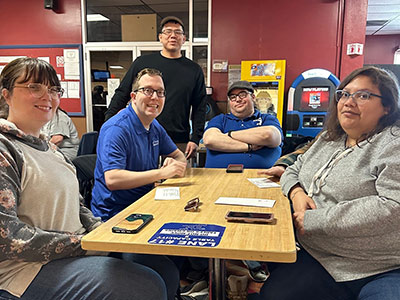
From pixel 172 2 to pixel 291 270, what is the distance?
470cm

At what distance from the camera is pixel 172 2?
508cm

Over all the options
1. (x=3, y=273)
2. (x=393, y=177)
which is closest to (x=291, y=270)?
(x=393, y=177)

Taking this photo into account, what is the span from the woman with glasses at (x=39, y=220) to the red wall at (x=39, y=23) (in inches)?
169

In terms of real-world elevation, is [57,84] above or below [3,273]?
above

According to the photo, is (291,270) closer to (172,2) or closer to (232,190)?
(232,190)

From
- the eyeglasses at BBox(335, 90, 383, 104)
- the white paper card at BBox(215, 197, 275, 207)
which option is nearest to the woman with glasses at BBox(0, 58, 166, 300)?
the white paper card at BBox(215, 197, 275, 207)

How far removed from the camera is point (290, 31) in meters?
4.63

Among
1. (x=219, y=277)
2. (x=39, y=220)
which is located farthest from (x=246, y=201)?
(x=39, y=220)

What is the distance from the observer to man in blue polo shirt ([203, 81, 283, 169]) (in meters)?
2.32

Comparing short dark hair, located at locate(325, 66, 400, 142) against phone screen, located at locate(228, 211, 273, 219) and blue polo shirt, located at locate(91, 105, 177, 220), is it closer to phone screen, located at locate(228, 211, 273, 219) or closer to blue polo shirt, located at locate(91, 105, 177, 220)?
phone screen, located at locate(228, 211, 273, 219)

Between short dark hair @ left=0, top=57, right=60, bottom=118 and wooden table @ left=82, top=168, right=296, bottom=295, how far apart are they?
57 cm

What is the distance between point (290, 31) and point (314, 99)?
1.14m

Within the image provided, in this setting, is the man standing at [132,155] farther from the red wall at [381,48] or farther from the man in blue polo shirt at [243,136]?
the red wall at [381,48]

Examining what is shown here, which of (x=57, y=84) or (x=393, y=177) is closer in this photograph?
(x=393, y=177)
